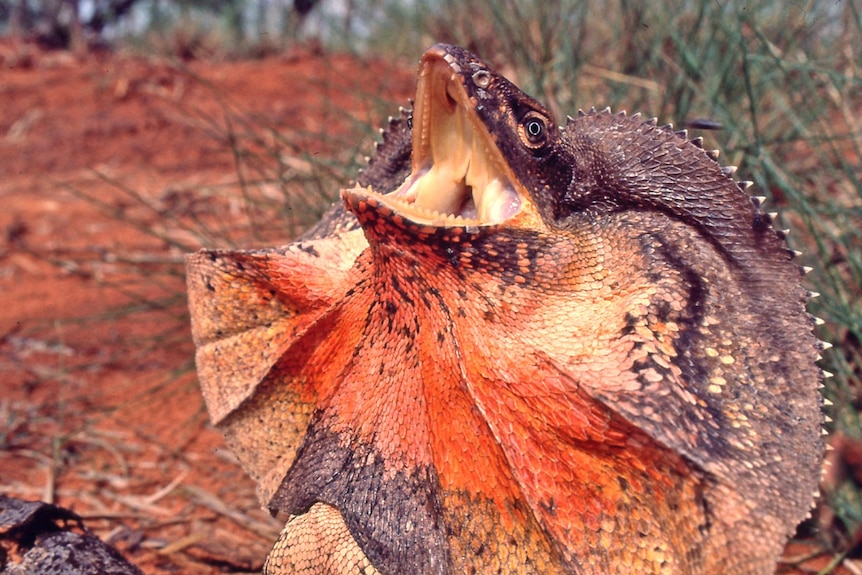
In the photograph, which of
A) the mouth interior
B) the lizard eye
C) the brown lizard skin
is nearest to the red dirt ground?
the brown lizard skin

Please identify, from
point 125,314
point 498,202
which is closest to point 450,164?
point 498,202

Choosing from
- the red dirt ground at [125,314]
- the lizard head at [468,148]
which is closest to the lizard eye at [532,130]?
the lizard head at [468,148]

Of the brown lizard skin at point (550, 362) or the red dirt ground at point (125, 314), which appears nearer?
the brown lizard skin at point (550, 362)

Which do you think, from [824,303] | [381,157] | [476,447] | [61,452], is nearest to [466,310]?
[476,447]

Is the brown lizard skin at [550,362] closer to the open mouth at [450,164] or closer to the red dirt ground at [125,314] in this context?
the open mouth at [450,164]

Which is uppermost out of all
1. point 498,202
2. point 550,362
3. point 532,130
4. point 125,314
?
point 532,130

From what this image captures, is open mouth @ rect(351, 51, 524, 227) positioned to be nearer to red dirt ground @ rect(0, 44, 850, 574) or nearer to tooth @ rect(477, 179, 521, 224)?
tooth @ rect(477, 179, 521, 224)

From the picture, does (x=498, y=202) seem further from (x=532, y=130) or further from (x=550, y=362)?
(x=550, y=362)
